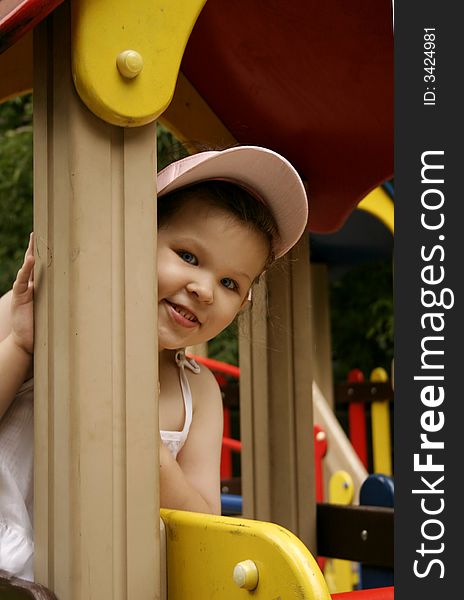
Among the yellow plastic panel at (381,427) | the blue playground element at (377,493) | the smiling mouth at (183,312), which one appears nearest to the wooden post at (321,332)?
the yellow plastic panel at (381,427)

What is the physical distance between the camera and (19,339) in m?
1.16

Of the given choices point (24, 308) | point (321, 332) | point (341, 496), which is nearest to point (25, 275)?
point (24, 308)

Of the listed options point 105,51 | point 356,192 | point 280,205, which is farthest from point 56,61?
point 356,192

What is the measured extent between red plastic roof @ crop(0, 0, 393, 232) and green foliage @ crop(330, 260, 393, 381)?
4.78m

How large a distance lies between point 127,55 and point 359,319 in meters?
6.11

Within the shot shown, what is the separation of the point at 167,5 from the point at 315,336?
151 inches

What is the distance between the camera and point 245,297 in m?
1.48

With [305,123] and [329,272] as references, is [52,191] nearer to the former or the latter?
[305,123]

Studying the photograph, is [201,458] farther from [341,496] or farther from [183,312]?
[341,496]

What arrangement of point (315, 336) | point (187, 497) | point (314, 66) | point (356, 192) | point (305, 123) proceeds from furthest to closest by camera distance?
point (315, 336) → point (356, 192) → point (305, 123) → point (314, 66) → point (187, 497)

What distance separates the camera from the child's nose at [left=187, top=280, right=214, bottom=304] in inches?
51.8

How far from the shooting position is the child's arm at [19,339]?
115cm

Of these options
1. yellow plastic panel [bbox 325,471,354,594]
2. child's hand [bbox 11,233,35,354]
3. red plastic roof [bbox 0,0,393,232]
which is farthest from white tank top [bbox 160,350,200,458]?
yellow plastic panel [bbox 325,471,354,594]

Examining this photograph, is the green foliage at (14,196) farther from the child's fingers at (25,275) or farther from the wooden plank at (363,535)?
the child's fingers at (25,275)
